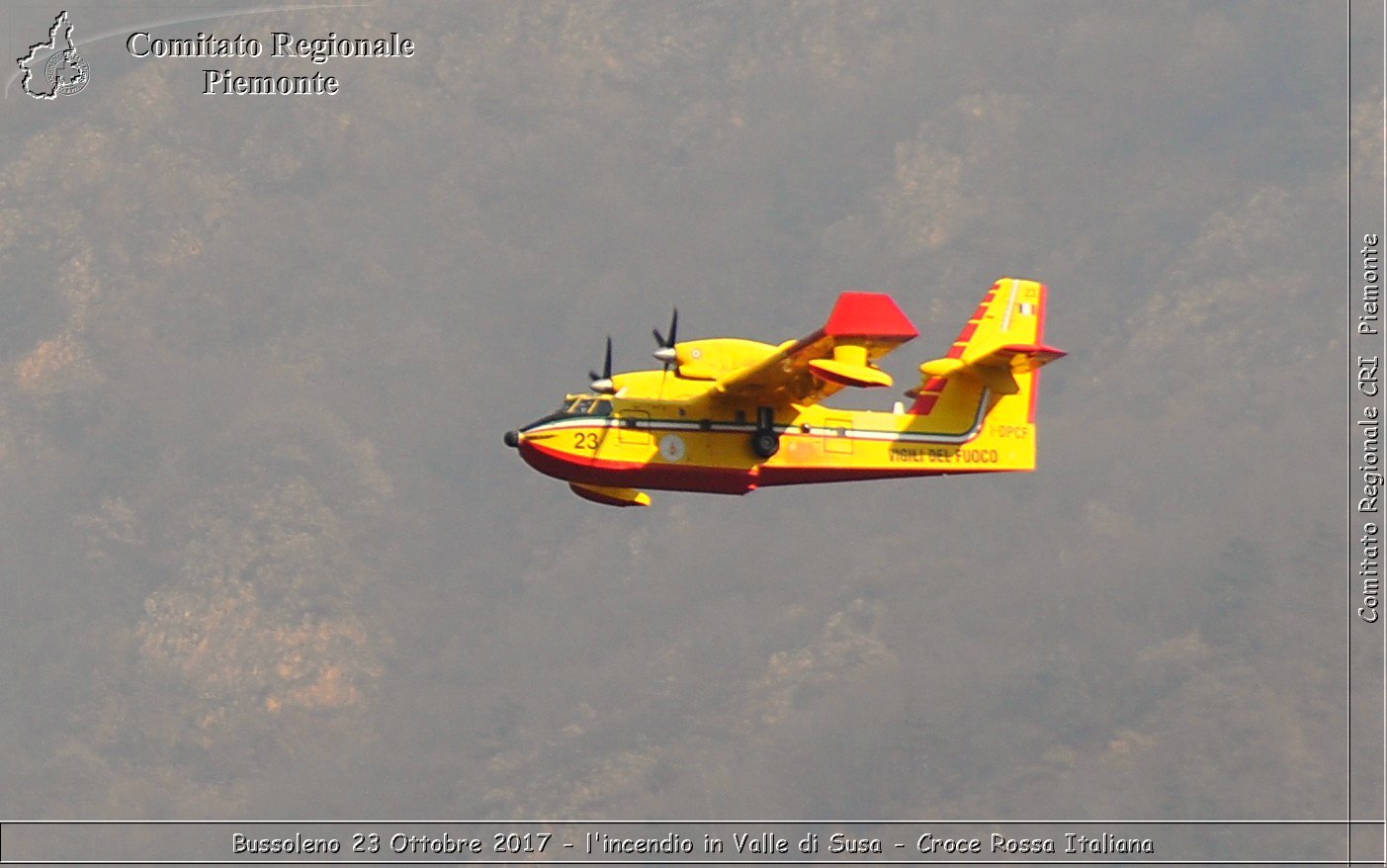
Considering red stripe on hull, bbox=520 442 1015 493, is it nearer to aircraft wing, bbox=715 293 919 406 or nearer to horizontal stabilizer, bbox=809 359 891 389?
aircraft wing, bbox=715 293 919 406

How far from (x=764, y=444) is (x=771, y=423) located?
705 millimetres

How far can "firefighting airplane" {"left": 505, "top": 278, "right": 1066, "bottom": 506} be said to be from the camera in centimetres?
6028

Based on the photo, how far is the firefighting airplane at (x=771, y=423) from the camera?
6028 cm

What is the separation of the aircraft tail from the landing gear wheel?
4.87 metres

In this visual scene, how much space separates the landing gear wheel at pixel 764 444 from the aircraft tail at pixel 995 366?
487cm

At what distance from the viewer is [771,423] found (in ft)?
205

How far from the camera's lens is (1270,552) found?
474 feet

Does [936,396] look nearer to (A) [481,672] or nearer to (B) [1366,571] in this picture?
(B) [1366,571]

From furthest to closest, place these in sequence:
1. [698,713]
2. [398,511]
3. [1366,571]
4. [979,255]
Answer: [979,255]
[398,511]
[698,713]
[1366,571]

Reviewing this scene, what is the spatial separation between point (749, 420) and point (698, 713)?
88.6m

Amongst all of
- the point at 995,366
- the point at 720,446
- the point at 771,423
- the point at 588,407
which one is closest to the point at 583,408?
the point at 588,407

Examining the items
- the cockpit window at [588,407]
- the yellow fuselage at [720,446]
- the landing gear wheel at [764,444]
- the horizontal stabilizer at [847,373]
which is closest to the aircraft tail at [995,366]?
the yellow fuselage at [720,446]

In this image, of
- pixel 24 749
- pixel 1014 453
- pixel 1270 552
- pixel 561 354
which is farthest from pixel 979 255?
pixel 1014 453

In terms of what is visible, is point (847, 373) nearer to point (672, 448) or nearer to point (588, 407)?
point (672, 448)
